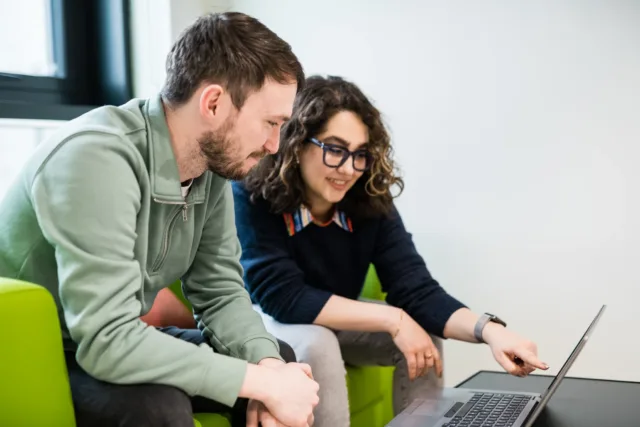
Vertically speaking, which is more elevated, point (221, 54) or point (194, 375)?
point (221, 54)

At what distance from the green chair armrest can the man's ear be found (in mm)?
391

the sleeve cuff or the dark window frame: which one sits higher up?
the dark window frame

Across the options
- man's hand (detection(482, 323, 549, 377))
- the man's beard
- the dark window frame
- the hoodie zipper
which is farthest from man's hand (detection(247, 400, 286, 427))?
the dark window frame

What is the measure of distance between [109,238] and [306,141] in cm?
81

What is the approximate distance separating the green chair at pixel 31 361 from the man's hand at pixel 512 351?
943 millimetres

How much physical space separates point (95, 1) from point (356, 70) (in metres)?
0.93

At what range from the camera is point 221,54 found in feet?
4.22

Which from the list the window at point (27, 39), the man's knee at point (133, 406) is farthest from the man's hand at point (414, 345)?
the window at point (27, 39)

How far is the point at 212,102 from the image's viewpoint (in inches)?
50.4

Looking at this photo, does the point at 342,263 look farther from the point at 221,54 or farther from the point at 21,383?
the point at 21,383

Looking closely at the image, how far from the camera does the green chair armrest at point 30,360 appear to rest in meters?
1.07

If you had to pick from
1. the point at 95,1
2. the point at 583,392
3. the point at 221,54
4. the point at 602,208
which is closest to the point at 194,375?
the point at 221,54

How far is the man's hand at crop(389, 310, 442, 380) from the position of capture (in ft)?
5.74

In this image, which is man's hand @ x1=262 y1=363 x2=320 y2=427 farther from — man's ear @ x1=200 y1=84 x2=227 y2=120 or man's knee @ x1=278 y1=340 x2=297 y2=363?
man's ear @ x1=200 y1=84 x2=227 y2=120
